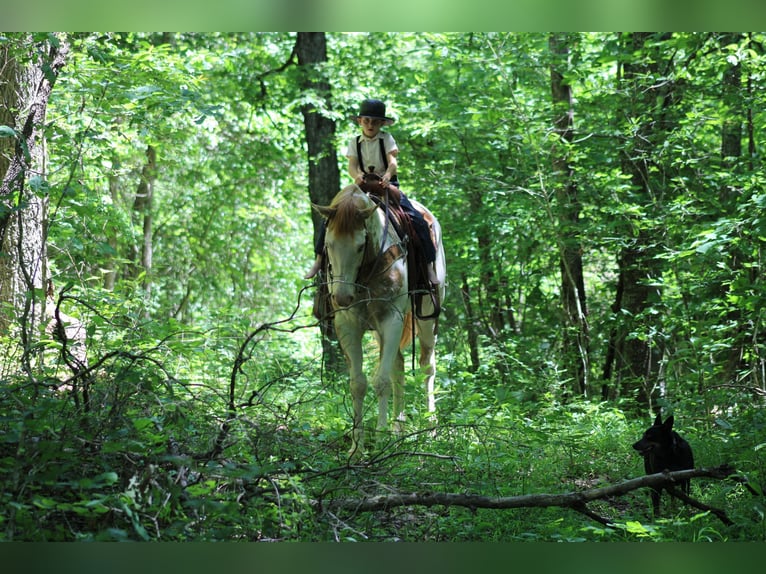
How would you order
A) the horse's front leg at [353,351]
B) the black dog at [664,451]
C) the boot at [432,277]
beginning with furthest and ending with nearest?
1. the boot at [432,277]
2. the horse's front leg at [353,351]
3. the black dog at [664,451]

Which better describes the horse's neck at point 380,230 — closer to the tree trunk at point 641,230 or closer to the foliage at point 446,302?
the foliage at point 446,302

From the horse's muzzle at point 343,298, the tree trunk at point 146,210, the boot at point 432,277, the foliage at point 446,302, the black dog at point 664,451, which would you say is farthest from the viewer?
the tree trunk at point 146,210

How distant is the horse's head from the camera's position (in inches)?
252

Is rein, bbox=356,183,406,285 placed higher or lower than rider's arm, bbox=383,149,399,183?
lower

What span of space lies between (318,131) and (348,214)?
6.82 m

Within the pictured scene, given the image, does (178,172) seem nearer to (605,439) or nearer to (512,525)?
(605,439)

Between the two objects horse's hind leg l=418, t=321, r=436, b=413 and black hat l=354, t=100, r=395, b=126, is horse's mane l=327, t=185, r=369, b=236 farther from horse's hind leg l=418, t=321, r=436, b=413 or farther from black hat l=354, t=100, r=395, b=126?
horse's hind leg l=418, t=321, r=436, b=413

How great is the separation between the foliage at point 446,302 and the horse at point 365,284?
→ 41 centimetres

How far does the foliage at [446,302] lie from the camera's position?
160 inches

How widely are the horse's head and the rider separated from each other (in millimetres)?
1065

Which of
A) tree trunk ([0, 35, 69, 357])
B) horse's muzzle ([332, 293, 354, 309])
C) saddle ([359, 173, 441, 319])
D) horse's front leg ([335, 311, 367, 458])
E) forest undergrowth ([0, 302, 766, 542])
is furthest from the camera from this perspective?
saddle ([359, 173, 441, 319])
